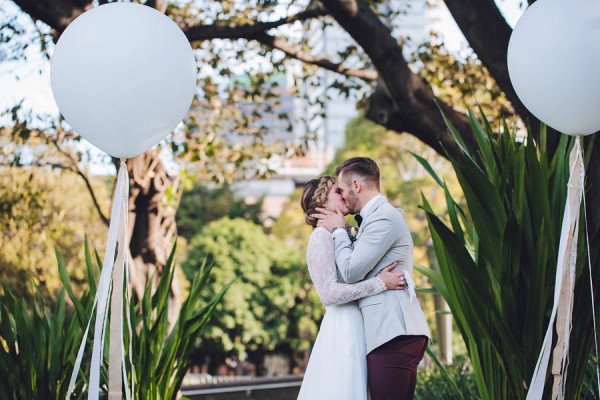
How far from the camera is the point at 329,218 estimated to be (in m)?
3.28

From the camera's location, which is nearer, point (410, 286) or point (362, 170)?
point (410, 286)

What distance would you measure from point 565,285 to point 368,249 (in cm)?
77

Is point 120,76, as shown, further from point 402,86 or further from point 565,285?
point 402,86

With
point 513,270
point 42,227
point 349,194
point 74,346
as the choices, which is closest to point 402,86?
point 349,194

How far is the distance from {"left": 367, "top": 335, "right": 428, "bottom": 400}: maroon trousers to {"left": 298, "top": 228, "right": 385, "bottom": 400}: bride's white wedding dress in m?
0.08

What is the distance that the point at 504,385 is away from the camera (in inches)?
129

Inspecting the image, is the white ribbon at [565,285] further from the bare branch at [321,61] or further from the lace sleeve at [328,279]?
the bare branch at [321,61]

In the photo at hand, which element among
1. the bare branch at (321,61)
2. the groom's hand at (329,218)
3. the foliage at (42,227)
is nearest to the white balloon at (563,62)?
the groom's hand at (329,218)

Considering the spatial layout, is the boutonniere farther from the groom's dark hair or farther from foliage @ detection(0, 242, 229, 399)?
foliage @ detection(0, 242, 229, 399)

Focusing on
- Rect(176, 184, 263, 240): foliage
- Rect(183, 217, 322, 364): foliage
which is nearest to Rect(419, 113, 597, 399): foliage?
Rect(183, 217, 322, 364): foliage

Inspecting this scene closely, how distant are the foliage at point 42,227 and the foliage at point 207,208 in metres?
9.51

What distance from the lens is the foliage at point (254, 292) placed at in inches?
1126

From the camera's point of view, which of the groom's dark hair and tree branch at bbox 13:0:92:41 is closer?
the groom's dark hair

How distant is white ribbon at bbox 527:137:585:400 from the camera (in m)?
2.81
